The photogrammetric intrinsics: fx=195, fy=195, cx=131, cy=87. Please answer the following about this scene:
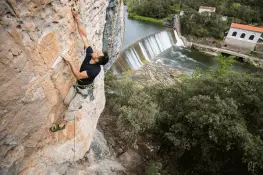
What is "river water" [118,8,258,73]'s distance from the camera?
19719 mm

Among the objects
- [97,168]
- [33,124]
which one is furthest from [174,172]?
[33,124]

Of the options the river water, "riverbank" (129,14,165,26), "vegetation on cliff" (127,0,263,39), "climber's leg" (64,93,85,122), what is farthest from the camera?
"riverbank" (129,14,165,26)

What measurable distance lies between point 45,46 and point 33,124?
146cm

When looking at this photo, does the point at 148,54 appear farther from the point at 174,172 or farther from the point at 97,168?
the point at 97,168

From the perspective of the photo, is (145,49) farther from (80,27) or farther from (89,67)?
(89,67)

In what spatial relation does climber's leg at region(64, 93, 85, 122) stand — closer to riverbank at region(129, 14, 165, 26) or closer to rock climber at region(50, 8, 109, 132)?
Result: rock climber at region(50, 8, 109, 132)

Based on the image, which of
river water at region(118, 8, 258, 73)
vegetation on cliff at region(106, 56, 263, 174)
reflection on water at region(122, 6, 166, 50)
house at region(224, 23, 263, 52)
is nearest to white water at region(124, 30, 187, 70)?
river water at region(118, 8, 258, 73)

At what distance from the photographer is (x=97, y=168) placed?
21.9 ft

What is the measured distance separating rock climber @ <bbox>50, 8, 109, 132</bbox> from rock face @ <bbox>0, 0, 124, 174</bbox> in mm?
141

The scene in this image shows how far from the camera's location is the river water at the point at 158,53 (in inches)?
776

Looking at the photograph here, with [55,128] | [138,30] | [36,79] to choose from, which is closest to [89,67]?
[36,79]

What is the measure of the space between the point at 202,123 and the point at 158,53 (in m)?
18.3

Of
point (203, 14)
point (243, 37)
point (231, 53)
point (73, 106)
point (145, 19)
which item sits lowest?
point (231, 53)

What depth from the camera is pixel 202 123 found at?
7.42 meters
